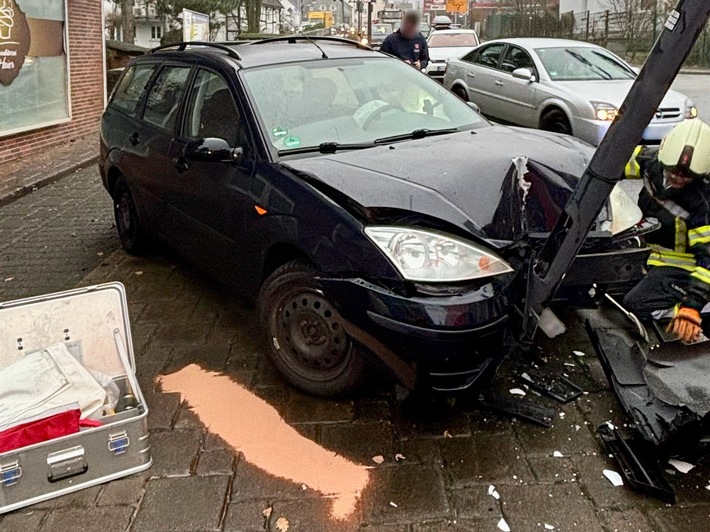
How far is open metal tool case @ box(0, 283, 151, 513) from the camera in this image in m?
2.84

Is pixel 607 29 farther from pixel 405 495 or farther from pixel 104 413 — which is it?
pixel 104 413

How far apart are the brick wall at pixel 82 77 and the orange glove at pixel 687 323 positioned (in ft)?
31.3

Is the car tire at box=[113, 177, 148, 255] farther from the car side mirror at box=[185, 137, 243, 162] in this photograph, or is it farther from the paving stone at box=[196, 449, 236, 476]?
the paving stone at box=[196, 449, 236, 476]

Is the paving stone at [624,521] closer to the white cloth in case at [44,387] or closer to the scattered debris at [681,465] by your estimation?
the scattered debris at [681,465]

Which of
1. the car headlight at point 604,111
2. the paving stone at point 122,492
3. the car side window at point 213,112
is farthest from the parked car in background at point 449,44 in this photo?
the paving stone at point 122,492

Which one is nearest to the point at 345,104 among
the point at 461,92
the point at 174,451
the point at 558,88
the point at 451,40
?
the point at 174,451

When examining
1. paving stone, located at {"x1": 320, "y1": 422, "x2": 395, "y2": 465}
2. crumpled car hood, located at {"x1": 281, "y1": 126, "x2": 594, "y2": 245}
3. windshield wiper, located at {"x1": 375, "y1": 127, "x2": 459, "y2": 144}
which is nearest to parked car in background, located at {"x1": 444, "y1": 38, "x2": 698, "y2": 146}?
windshield wiper, located at {"x1": 375, "y1": 127, "x2": 459, "y2": 144}

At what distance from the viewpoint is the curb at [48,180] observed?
8.15 m

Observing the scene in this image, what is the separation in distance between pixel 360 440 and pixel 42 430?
54.4 inches

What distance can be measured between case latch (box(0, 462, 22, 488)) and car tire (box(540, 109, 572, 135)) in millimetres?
8168

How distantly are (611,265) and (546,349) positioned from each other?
82 centimetres

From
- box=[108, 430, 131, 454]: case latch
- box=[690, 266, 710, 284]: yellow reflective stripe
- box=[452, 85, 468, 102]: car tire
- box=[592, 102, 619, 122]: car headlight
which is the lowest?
box=[108, 430, 131, 454]: case latch

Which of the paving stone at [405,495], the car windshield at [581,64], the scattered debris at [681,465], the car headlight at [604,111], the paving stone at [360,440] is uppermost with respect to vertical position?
the car windshield at [581,64]

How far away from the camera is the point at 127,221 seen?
233 inches
